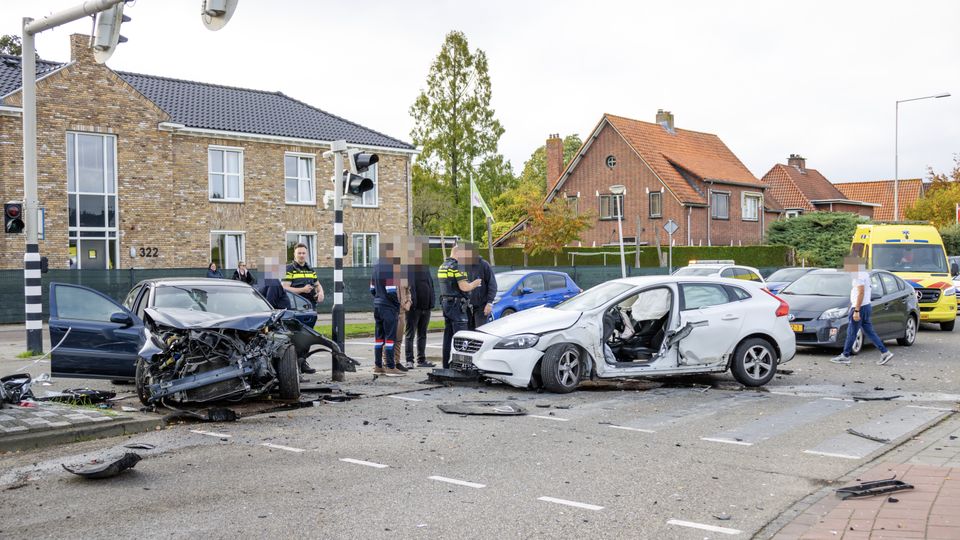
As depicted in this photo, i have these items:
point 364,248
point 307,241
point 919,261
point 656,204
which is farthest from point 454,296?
point 656,204

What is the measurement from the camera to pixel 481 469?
6.93m

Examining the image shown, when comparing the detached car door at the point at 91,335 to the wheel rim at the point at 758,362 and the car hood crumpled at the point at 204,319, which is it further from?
the wheel rim at the point at 758,362

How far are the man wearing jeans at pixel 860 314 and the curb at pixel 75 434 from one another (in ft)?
36.2

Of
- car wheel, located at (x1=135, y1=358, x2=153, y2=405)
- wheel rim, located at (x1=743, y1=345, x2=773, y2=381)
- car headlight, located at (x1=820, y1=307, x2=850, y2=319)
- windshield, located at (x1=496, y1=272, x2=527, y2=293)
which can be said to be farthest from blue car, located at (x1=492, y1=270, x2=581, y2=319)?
car wheel, located at (x1=135, y1=358, x2=153, y2=405)

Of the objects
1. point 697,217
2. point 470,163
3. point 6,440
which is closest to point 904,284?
point 6,440

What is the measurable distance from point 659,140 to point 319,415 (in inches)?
1806

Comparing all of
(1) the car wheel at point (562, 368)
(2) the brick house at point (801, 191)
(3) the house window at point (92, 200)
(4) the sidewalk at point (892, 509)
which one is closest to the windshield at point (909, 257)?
(1) the car wheel at point (562, 368)

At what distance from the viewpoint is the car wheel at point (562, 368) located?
10.6m

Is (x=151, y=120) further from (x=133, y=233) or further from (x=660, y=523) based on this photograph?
(x=660, y=523)

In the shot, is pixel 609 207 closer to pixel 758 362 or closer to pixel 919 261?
pixel 919 261

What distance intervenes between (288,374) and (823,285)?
11.4m

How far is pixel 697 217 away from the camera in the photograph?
161 feet

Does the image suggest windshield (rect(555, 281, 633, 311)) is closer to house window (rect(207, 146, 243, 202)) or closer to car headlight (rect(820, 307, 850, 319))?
car headlight (rect(820, 307, 850, 319))

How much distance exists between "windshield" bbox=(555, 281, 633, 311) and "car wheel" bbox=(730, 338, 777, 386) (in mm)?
1752
